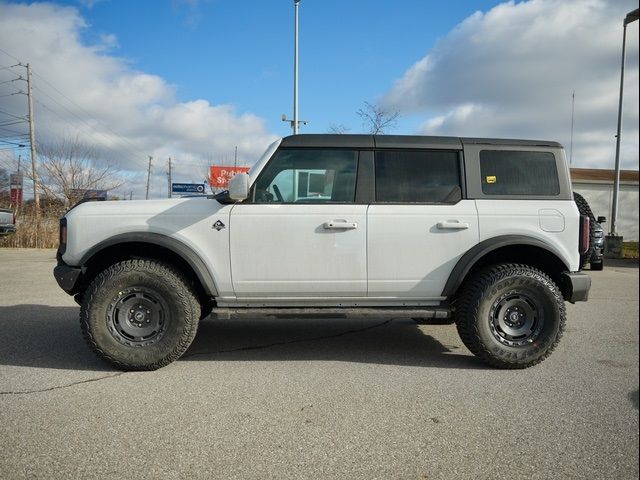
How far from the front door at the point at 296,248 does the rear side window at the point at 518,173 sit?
124 cm

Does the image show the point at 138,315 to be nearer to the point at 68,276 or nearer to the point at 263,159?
the point at 68,276

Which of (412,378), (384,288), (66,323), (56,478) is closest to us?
(56,478)

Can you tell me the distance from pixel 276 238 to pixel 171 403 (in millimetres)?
1561

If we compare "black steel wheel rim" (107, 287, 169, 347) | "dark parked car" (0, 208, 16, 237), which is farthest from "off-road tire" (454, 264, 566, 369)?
"dark parked car" (0, 208, 16, 237)

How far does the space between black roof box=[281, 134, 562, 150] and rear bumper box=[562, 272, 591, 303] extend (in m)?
1.23

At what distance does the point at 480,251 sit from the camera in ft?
13.6

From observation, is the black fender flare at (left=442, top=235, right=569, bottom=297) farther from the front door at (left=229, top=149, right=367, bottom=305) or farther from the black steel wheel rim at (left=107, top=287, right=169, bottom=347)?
the black steel wheel rim at (left=107, top=287, right=169, bottom=347)

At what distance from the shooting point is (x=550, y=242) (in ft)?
13.9

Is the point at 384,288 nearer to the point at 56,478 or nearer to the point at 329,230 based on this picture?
the point at 329,230

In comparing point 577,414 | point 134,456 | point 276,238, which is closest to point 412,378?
point 577,414

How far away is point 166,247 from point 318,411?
6.20 feet

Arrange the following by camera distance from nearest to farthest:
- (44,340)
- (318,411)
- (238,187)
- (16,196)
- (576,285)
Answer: (318,411) → (238,187) → (576,285) → (44,340) → (16,196)

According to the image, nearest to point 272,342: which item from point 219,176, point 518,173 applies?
point 518,173

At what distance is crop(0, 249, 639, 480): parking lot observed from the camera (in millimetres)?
2549
